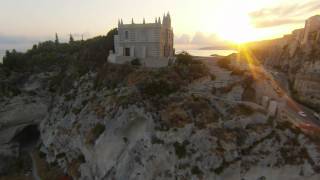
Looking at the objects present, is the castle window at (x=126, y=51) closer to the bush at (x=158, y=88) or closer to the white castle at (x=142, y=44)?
the white castle at (x=142, y=44)

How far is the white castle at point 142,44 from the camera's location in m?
49.8

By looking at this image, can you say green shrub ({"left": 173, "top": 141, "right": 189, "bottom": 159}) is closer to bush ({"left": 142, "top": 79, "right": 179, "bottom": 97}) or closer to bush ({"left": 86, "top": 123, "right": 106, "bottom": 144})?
bush ({"left": 142, "top": 79, "right": 179, "bottom": 97})

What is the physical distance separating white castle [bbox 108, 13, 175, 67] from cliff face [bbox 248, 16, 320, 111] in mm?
28845

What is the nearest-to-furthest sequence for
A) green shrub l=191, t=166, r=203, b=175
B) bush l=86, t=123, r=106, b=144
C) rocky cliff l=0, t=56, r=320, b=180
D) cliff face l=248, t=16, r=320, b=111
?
rocky cliff l=0, t=56, r=320, b=180 < green shrub l=191, t=166, r=203, b=175 < bush l=86, t=123, r=106, b=144 < cliff face l=248, t=16, r=320, b=111

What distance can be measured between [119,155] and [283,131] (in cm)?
2007

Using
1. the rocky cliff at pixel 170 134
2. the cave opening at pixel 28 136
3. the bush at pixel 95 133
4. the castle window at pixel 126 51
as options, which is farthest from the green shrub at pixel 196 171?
the cave opening at pixel 28 136

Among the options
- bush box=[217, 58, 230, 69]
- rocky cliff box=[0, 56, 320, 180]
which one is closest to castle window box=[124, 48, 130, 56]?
rocky cliff box=[0, 56, 320, 180]

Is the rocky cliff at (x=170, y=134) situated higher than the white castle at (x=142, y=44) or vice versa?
the white castle at (x=142, y=44)

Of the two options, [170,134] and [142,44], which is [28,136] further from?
[170,134]

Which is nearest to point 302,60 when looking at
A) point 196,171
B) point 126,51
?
point 126,51

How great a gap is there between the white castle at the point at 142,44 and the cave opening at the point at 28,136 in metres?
24.2

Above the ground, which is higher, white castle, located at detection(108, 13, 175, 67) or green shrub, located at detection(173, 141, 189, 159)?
white castle, located at detection(108, 13, 175, 67)

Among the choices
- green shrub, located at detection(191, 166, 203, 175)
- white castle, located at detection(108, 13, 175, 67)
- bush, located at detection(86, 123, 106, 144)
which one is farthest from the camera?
white castle, located at detection(108, 13, 175, 67)

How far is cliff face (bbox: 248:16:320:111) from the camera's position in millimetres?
58719
